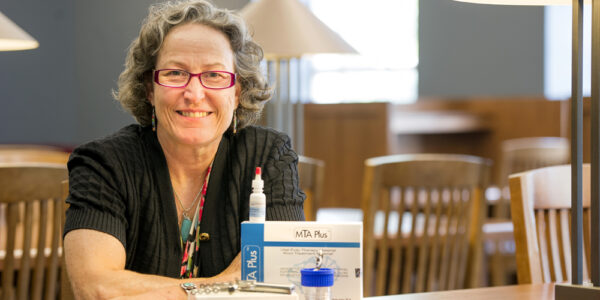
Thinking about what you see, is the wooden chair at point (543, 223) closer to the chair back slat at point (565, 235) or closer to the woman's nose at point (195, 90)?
the chair back slat at point (565, 235)

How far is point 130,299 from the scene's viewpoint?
44.0 inches

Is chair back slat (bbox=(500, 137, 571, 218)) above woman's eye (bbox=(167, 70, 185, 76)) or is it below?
below

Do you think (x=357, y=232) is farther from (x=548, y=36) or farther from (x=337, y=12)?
(x=548, y=36)

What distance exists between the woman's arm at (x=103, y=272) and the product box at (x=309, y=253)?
228 mm

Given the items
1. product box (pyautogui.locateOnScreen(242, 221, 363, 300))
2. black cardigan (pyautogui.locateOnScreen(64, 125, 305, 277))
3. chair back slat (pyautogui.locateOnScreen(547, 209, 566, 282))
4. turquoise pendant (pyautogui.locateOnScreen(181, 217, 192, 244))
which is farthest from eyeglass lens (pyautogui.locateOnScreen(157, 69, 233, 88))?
chair back slat (pyautogui.locateOnScreen(547, 209, 566, 282))

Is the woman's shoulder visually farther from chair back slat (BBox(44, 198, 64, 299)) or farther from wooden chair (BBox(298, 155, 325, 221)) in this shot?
wooden chair (BBox(298, 155, 325, 221))

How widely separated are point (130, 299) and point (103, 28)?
569cm

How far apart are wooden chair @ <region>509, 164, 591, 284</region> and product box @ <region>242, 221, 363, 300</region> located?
54 centimetres

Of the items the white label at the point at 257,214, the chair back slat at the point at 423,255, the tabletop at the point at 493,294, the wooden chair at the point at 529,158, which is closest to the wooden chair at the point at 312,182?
the chair back slat at the point at 423,255

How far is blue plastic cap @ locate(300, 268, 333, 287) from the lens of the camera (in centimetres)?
98

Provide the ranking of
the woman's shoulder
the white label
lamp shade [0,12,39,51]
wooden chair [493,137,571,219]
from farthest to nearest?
1. wooden chair [493,137,571,219]
2. lamp shade [0,12,39,51]
3. the woman's shoulder
4. the white label

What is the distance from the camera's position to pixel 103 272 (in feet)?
4.35

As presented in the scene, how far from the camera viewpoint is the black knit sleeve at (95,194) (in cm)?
140

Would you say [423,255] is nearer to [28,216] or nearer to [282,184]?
[282,184]
